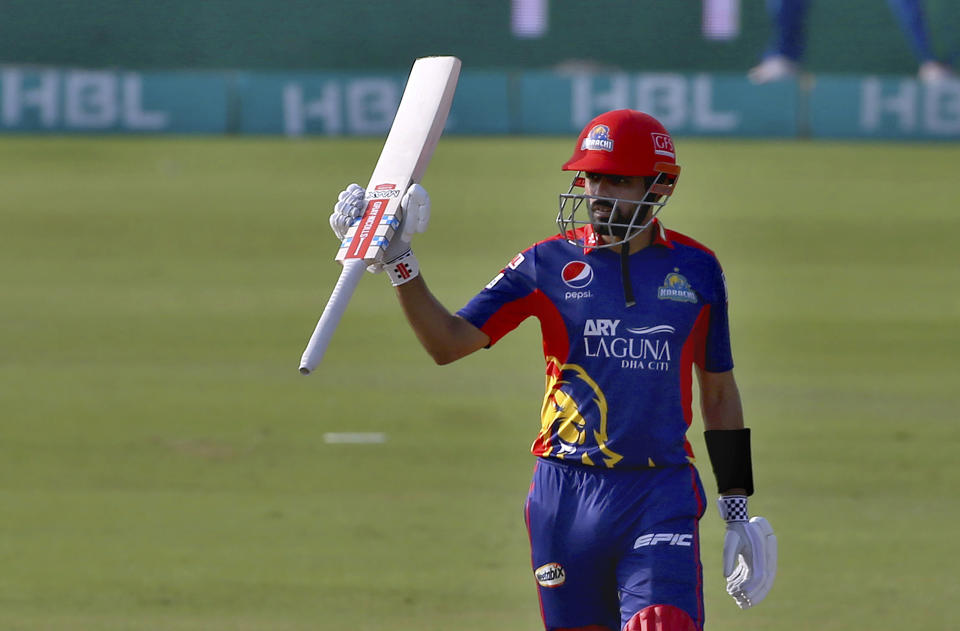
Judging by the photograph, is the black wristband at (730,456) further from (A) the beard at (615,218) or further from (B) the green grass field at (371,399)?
(B) the green grass field at (371,399)

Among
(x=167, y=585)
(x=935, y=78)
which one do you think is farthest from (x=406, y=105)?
(x=935, y=78)

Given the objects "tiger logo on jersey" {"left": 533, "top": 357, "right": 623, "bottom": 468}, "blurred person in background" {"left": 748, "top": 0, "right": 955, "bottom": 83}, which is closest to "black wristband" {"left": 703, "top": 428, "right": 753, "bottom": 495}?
"tiger logo on jersey" {"left": 533, "top": 357, "right": 623, "bottom": 468}

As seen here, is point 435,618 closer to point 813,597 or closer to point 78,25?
point 813,597

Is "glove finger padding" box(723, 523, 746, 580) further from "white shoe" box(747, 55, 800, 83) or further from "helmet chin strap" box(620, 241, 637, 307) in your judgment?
"white shoe" box(747, 55, 800, 83)

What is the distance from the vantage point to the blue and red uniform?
177 inches

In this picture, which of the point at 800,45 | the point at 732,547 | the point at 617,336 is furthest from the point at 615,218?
the point at 800,45

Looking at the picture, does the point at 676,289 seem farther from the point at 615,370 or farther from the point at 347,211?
the point at 347,211

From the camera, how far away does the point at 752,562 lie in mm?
4762

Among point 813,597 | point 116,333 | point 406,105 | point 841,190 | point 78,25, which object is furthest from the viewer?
point 78,25

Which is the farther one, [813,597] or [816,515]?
[816,515]

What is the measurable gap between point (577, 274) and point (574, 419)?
0.42 meters

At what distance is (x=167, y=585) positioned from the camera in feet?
24.8

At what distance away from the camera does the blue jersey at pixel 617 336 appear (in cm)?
456

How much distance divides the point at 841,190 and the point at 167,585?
47.3 ft
